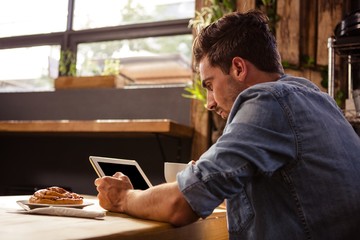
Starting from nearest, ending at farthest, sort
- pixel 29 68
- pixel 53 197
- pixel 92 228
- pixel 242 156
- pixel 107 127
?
pixel 92 228 → pixel 242 156 → pixel 53 197 → pixel 107 127 → pixel 29 68

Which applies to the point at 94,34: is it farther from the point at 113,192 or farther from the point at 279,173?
the point at 279,173

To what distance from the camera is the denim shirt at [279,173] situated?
944 mm

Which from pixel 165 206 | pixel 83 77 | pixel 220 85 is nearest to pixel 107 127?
pixel 83 77

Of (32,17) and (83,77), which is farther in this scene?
(32,17)

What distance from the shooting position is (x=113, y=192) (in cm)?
118

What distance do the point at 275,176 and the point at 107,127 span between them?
2276 millimetres

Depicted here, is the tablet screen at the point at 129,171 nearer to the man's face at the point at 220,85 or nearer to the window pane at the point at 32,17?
the man's face at the point at 220,85

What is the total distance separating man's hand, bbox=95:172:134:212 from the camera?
1152 mm

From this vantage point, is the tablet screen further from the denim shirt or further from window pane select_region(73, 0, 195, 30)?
window pane select_region(73, 0, 195, 30)

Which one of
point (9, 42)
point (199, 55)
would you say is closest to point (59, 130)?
point (9, 42)

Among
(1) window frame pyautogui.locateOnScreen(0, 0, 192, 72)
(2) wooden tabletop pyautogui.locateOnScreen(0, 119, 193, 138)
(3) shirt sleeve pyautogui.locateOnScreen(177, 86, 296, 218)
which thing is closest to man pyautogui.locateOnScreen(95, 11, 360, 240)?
(3) shirt sleeve pyautogui.locateOnScreen(177, 86, 296, 218)

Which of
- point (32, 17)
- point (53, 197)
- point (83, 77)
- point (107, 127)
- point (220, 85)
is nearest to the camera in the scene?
point (53, 197)

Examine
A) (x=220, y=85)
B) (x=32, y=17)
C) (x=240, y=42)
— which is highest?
(x=32, y=17)

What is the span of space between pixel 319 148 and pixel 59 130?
8.50 feet
